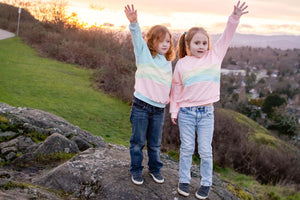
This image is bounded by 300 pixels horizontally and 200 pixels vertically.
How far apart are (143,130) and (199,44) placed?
3.48 feet

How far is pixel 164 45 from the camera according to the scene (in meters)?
3.07

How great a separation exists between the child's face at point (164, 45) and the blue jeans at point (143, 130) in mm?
565

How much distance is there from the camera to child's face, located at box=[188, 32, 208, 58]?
3.09 m

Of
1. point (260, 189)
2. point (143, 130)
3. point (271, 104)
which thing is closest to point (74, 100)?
point (260, 189)

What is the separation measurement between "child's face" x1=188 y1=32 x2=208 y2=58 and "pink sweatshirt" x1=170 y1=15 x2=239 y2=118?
6 cm

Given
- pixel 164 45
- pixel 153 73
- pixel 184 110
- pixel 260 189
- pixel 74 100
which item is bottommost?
pixel 260 189

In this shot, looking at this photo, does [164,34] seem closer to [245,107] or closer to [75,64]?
[75,64]

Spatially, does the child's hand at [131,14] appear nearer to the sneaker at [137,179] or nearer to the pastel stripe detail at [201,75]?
the pastel stripe detail at [201,75]

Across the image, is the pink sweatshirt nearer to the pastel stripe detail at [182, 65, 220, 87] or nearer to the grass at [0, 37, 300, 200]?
the pastel stripe detail at [182, 65, 220, 87]

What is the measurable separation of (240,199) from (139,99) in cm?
194

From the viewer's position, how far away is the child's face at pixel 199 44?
3086 mm

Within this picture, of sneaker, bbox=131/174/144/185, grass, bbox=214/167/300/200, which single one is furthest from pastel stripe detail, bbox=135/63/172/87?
grass, bbox=214/167/300/200

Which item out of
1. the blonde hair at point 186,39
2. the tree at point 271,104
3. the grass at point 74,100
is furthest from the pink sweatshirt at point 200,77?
the tree at point 271,104

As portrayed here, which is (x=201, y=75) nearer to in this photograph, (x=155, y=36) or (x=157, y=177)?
(x=155, y=36)
